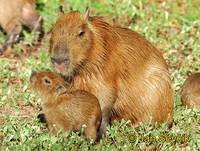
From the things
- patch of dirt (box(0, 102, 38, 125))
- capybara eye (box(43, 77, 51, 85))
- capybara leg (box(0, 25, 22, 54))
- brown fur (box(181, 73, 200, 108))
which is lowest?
patch of dirt (box(0, 102, 38, 125))

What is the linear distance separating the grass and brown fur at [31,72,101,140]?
0.12 metres

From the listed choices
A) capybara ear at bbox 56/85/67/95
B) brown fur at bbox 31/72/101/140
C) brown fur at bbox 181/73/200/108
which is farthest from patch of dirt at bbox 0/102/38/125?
brown fur at bbox 181/73/200/108

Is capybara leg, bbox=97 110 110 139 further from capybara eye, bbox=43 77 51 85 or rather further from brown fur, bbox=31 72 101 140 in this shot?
capybara eye, bbox=43 77 51 85

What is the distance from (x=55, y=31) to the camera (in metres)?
5.84

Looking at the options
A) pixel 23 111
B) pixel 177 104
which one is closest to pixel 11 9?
pixel 23 111

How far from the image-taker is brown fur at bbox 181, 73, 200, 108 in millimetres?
7023

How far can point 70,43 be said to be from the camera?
5.74m

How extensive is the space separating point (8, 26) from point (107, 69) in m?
3.27

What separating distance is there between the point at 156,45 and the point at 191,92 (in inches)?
76.2

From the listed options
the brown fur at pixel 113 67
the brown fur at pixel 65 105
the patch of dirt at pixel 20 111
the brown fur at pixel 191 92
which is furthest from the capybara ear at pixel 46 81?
the brown fur at pixel 191 92

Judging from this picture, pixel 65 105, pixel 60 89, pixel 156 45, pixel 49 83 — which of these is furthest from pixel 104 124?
pixel 156 45

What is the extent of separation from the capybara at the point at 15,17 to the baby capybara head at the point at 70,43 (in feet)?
9.70

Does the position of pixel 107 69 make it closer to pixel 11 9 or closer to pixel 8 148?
pixel 8 148

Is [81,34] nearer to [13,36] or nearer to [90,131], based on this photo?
[90,131]
